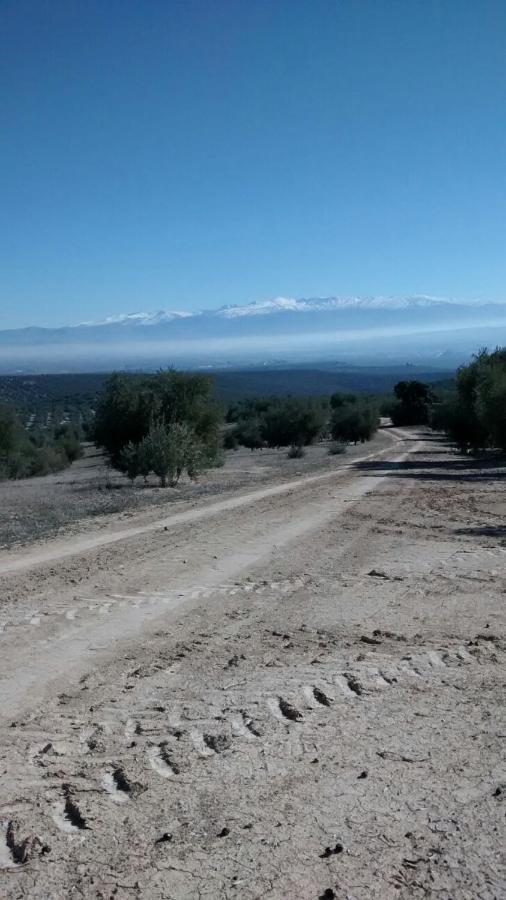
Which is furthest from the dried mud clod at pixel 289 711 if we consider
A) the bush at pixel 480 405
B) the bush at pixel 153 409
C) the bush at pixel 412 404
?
the bush at pixel 412 404

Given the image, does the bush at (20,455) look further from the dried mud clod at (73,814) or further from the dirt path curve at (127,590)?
the dried mud clod at (73,814)

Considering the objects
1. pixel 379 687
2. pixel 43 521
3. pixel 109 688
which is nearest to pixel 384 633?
pixel 379 687

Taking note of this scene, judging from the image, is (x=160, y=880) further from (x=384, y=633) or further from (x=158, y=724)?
(x=384, y=633)

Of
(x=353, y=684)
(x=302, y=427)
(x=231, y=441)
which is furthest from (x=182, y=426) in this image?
(x=302, y=427)

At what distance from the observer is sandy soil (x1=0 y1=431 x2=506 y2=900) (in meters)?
3.68

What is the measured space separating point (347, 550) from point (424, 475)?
48.7ft

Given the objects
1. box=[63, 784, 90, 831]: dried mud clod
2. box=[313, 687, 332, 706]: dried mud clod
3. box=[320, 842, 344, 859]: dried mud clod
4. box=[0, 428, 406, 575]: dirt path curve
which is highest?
box=[63, 784, 90, 831]: dried mud clod

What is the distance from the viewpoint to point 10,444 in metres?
47.6

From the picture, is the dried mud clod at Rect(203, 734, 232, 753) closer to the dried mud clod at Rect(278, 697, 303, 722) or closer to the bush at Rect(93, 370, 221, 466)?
the dried mud clod at Rect(278, 697, 303, 722)

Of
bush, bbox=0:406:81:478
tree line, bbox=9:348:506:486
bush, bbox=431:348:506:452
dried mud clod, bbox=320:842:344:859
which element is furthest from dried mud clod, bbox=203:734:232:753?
Answer: bush, bbox=0:406:81:478

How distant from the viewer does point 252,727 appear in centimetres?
512

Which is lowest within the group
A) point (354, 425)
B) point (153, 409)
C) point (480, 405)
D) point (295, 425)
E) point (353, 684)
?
point (354, 425)

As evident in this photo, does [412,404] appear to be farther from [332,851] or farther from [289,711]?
[332,851]

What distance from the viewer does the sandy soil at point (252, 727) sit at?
145 inches
